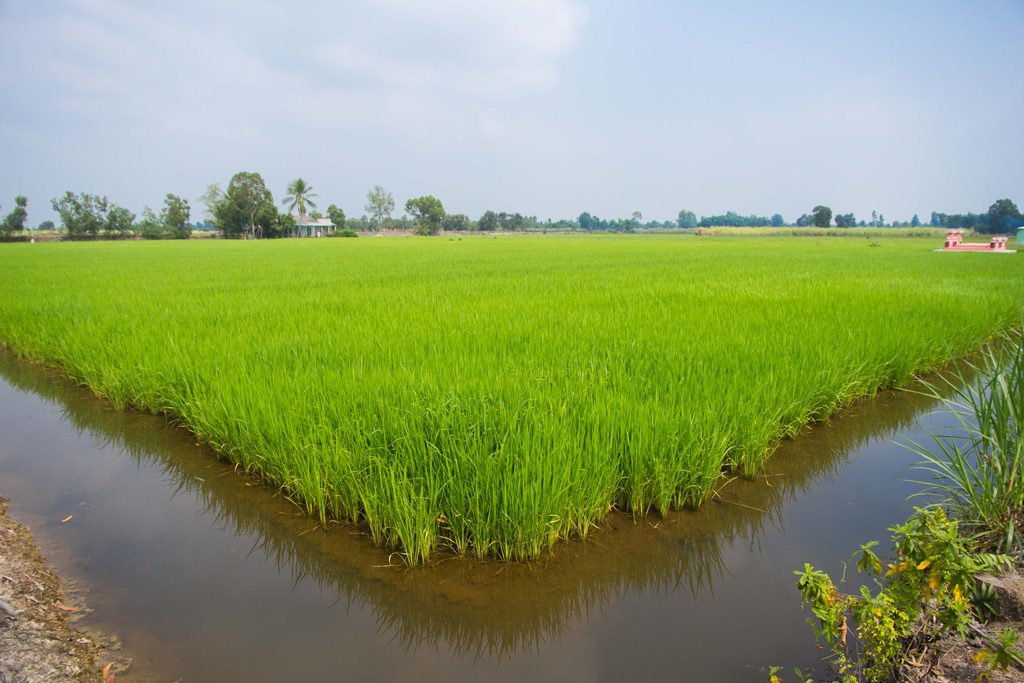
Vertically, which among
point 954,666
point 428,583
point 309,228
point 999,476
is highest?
point 309,228

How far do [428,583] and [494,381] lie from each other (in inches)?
55.1

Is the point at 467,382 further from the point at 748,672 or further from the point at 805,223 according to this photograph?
the point at 805,223

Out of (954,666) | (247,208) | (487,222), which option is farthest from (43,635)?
(487,222)

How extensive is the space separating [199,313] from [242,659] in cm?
569

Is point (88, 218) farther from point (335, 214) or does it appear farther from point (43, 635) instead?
point (43, 635)

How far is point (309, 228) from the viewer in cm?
6262

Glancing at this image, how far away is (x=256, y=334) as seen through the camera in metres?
5.22

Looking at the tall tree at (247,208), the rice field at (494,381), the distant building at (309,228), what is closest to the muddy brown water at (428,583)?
the rice field at (494,381)

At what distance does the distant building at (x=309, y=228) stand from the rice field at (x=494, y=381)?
55.9 meters

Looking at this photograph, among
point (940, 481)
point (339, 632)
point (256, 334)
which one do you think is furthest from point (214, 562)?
point (940, 481)

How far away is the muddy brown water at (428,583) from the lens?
1.95m

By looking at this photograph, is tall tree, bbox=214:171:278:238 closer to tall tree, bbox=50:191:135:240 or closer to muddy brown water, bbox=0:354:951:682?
tall tree, bbox=50:191:135:240

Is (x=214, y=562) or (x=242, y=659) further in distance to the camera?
(x=214, y=562)

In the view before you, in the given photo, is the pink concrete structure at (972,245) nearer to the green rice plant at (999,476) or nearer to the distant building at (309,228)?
the green rice plant at (999,476)
